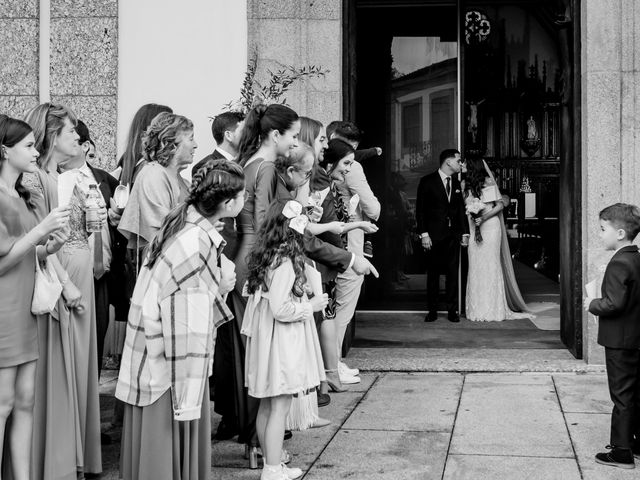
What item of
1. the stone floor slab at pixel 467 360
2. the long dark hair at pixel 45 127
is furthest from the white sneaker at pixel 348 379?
the long dark hair at pixel 45 127

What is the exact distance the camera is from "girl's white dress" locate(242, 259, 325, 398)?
490 cm

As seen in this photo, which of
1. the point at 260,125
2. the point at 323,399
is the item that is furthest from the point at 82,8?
the point at 323,399

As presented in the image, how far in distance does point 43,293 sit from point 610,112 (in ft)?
17.0

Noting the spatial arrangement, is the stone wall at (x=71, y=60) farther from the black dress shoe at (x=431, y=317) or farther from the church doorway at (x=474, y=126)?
the black dress shoe at (x=431, y=317)

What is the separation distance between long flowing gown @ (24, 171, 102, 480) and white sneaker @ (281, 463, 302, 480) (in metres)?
1.02

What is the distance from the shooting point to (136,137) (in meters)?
6.04

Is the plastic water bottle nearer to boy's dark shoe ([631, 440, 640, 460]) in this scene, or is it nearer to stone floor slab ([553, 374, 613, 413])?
boy's dark shoe ([631, 440, 640, 460])

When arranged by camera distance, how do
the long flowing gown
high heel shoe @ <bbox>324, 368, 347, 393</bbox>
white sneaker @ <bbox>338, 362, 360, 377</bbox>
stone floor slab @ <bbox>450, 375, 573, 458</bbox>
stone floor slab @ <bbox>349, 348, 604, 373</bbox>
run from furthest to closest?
1. stone floor slab @ <bbox>349, 348, 604, 373</bbox>
2. white sneaker @ <bbox>338, 362, 360, 377</bbox>
3. high heel shoe @ <bbox>324, 368, 347, 393</bbox>
4. stone floor slab @ <bbox>450, 375, 573, 458</bbox>
5. the long flowing gown

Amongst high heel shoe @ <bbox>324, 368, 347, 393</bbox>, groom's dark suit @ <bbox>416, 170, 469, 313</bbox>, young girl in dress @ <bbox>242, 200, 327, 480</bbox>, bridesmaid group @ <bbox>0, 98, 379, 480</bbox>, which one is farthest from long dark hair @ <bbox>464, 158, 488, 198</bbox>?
young girl in dress @ <bbox>242, 200, 327, 480</bbox>

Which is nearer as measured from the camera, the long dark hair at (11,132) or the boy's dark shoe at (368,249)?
the long dark hair at (11,132)

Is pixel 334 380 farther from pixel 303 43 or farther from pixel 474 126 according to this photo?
pixel 474 126

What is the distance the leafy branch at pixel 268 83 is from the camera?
24.7 ft

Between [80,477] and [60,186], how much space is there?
5.49ft

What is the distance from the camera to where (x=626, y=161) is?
7781mm
